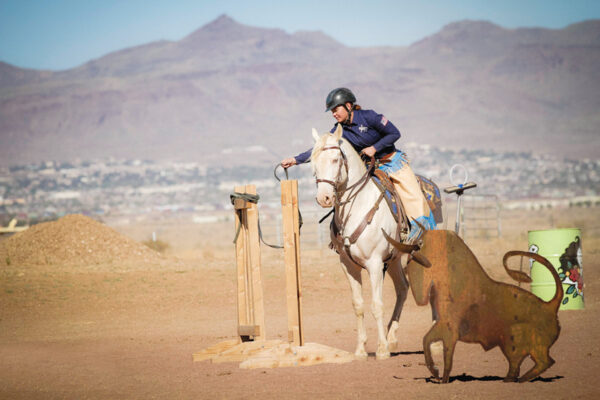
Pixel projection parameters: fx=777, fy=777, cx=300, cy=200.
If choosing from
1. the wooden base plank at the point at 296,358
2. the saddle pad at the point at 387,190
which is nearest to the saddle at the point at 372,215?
the saddle pad at the point at 387,190

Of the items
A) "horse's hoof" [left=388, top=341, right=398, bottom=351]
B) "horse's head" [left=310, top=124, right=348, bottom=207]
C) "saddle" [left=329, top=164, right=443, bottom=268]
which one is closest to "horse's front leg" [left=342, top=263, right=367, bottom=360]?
"saddle" [left=329, top=164, right=443, bottom=268]

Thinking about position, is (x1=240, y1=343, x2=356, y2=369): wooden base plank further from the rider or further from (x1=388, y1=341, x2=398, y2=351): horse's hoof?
the rider

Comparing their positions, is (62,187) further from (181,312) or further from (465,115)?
(181,312)

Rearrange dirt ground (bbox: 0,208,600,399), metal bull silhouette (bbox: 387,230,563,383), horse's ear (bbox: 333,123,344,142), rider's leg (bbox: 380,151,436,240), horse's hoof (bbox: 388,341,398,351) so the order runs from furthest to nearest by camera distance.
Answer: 1. horse's hoof (bbox: 388,341,398,351)
2. rider's leg (bbox: 380,151,436,240)
3. horse's ear (bbox: 333,123,344,142)
4. dirt ground (bbox: 0,208,600,399)
5. metal bull silhouette (bbox: 387,230,563,383)

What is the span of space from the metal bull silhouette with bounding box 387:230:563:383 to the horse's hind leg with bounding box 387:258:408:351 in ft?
7.67

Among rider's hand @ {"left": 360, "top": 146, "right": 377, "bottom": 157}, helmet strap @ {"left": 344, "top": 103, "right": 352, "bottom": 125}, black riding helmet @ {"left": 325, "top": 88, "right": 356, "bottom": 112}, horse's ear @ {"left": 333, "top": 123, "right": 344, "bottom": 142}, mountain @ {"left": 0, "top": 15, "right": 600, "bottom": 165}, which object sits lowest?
rider's hand @ {"left": 360, "top": 146, "right": 377, "bottom": 157}

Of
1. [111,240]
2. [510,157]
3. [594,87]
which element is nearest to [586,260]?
[111,240]

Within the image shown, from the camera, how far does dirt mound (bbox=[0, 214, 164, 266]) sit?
24.6 m

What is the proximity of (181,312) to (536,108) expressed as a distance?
6385 inches

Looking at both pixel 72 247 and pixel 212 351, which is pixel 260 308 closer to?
pixel 212 351

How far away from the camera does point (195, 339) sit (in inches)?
505

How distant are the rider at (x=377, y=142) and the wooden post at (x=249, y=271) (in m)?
1.06

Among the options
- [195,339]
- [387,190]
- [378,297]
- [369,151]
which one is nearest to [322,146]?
[369,151]

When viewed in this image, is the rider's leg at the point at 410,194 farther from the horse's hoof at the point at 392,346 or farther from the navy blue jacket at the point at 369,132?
the horse's hoof at the point at 392,346
